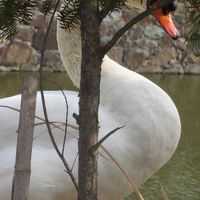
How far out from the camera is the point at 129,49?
16.9ft

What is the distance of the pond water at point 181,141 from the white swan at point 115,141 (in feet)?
0.31

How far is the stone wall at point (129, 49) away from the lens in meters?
4.68

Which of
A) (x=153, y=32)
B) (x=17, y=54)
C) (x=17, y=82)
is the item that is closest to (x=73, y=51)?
(x=17, y=82)

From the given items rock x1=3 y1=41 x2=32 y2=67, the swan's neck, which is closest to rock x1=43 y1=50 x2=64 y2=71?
rock x1=3 y1=41 x2=32 y2=67

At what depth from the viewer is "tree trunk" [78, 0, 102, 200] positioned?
26.9 inches

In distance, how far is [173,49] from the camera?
5348 millimetres

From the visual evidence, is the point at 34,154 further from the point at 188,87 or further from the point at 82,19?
the point at 188,87

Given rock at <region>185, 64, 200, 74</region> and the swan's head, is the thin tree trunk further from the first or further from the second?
rock at <region>185, 64, 200, 74</region>

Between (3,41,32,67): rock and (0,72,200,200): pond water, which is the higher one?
(3,41,32,67): rock

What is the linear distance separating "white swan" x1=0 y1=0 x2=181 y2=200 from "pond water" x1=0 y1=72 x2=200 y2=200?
0.31ft

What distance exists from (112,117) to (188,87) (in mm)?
3259

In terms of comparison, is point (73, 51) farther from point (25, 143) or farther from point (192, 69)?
point (192, 69)

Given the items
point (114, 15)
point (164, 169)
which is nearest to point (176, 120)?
point (164, 169)

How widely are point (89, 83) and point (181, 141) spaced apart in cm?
229
